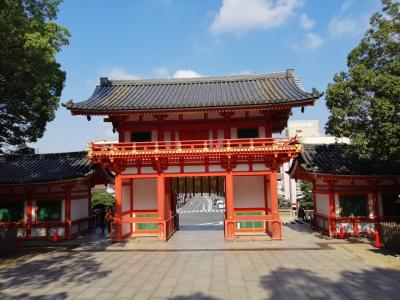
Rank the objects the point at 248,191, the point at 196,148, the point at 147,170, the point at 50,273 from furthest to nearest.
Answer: the point at 248,191
the point at 147,170
the point at 196,148
the point at 50,273

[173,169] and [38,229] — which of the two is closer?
Answer: [173,169]

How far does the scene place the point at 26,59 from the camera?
1677cm

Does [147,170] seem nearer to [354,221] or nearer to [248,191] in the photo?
[248,191]

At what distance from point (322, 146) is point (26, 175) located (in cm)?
2187

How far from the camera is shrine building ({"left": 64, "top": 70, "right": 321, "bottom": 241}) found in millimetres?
20625

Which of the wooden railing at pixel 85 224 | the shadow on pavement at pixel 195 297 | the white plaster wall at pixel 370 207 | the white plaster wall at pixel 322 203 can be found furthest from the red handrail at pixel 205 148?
the shadow on pavement at pixel 195 297

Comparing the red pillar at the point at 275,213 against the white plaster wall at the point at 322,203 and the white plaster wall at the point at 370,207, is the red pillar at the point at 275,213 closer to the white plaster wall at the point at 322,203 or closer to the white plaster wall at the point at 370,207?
the white plaster wall at the point at 322,203

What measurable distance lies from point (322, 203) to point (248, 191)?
5.50 metres

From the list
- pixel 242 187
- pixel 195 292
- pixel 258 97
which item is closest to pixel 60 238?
pixel 242 187

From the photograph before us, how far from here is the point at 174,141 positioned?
21.5m

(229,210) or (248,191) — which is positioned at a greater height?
(248,191)

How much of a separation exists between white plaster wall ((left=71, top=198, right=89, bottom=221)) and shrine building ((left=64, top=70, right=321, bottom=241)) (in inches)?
162

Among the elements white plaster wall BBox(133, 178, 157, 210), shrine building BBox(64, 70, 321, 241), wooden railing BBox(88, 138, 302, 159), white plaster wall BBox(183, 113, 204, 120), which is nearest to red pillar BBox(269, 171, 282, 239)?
shrine building BBox(64, 70, 321, 241)

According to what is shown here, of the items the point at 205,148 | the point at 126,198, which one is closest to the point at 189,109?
the point at 205,148
